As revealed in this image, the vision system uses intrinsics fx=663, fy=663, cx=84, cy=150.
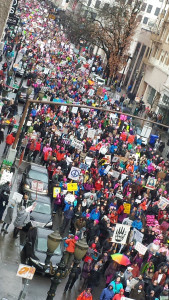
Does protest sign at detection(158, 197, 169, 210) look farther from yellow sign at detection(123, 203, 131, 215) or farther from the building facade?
the building facade

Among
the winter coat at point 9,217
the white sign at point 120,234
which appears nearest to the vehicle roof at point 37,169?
the winter coat at point 9,217

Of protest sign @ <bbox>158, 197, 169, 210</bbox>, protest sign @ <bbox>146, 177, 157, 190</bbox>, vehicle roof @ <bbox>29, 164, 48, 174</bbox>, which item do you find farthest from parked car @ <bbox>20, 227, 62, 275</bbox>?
protest sign @ <bbox>146, 177, 157, 190</bbox>

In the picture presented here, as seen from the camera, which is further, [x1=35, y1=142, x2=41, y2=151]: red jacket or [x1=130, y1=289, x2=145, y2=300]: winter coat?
[x1=35, y1=142, x2=41, y2=151]: red jacket

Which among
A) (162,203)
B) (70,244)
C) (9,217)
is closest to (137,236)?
(70,244)

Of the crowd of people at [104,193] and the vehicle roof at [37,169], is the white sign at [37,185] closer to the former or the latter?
the crowd of people at [104,193]

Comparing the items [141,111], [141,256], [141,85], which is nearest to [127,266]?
[141,256]

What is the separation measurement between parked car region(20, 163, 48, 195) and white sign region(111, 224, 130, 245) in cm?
480

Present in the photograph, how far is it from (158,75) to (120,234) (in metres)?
45.6

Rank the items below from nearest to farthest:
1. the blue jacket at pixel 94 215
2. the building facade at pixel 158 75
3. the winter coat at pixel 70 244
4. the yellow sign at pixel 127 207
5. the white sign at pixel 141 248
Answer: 1. the winter coat at pixel 70 244
2. the white sign at pixel 141 248
3. the blue jacket at pixel 94 215
4. the yellow sign at pixel 127 207
5. the building facade at pixel 158 75

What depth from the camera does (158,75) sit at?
216 feet

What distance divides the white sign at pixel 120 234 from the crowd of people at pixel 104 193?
0.03 metres

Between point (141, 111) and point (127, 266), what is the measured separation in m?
40.5

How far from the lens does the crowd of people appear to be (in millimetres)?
20062

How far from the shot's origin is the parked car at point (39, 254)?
19797 millimetres
